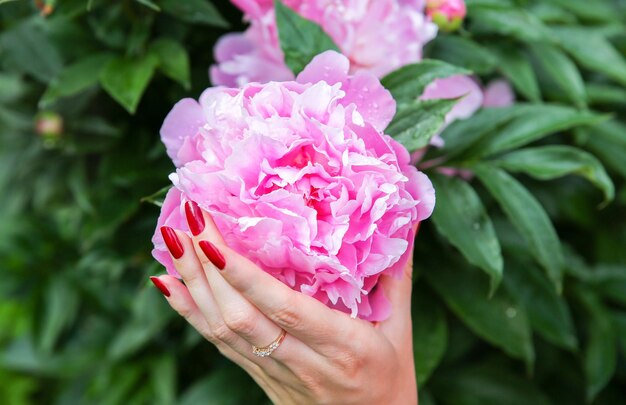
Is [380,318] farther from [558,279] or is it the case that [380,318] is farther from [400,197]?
[558,279]

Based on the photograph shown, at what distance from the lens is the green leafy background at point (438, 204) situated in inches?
31.9

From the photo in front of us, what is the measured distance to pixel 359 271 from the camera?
56 centimetres

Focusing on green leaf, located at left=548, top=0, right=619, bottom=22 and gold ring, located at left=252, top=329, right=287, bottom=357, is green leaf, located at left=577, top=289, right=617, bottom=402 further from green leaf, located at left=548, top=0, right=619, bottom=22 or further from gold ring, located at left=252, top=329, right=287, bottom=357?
gold ring, located at left=252, top=329, right=287, bottom=357

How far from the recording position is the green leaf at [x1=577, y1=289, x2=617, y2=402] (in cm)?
102

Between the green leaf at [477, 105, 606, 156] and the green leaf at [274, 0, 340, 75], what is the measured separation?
0.22 meters

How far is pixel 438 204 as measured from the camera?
2.52 ft

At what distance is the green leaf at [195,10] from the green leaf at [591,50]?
46 centimetres

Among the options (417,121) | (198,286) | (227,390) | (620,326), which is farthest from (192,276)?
(620,326)

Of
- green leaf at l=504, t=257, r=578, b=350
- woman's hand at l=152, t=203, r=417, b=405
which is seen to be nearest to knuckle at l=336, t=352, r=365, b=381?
woman's hand at l=152, t=203, r=417, b=405

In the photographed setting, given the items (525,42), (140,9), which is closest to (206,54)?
(140,9)

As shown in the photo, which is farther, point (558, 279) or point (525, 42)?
point (525, 42)

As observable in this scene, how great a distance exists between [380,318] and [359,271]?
0.07m

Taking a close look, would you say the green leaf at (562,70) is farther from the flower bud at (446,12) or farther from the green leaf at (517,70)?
the flower bud at (446,12)

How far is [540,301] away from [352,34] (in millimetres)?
452
